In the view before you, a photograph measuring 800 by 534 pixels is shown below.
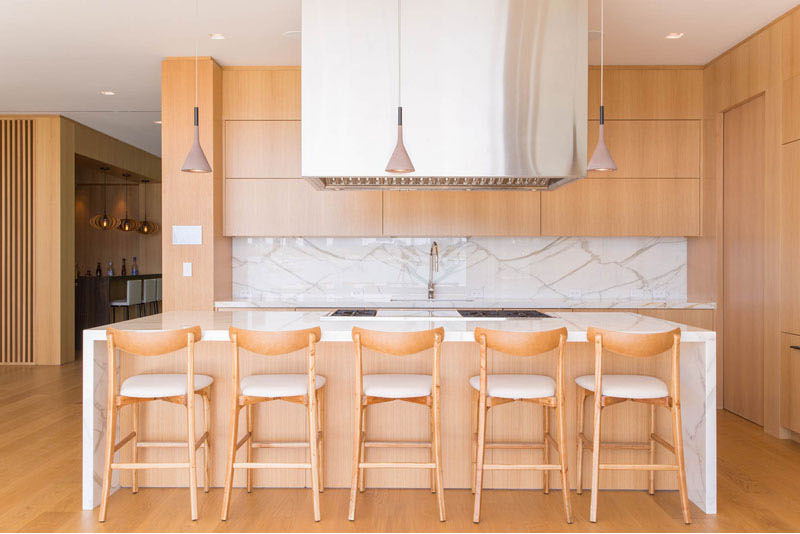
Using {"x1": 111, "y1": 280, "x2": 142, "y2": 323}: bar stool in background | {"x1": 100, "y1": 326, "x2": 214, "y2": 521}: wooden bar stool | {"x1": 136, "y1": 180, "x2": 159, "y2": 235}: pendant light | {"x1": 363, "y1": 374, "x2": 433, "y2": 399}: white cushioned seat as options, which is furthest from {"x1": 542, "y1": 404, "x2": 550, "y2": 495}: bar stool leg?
{"x1": 136, "y1": 180, "x2": 159, "y2": 235}: pendant light

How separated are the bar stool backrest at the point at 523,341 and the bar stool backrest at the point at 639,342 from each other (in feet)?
0.76

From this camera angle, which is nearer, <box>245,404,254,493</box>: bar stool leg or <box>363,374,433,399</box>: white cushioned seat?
<box>363,374,433,399</box>: white cushioned seat

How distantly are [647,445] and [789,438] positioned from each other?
164 centimetres

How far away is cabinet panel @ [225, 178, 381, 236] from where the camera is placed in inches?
205

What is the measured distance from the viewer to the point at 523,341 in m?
2.67

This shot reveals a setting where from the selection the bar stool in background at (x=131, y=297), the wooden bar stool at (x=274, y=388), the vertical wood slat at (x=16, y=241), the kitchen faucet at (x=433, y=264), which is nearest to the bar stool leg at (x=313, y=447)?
the wooden bar stool at (x=274, y=388)

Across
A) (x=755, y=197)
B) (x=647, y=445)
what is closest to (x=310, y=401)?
(x=647, y=445)

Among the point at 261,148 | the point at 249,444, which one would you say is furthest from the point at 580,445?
the point at 261,148

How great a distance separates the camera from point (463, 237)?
17.7 ft

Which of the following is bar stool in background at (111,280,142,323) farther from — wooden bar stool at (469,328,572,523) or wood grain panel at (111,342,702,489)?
wooden bar stool at (469,328,572,523)

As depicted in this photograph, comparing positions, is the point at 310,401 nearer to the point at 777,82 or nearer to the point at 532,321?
the point at 532,321

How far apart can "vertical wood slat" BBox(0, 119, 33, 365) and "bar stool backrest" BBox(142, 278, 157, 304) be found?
1.90 m

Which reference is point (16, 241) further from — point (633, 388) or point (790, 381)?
point (790, 381)

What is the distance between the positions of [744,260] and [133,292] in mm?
7415
